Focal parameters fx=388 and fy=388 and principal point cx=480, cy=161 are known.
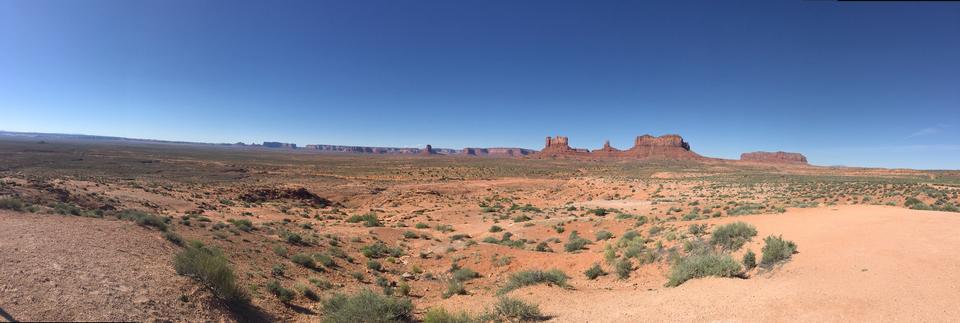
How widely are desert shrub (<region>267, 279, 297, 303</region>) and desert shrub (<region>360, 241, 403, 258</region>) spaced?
5770mm

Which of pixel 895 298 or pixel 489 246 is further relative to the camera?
pixel 489 246

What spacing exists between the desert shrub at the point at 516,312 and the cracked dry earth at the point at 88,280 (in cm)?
520

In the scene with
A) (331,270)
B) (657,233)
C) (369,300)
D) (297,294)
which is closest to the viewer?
(369,300)

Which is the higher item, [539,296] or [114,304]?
[114,304]

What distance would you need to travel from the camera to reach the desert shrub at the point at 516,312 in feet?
25.6

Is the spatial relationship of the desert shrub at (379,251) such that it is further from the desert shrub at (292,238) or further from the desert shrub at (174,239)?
the desert shrub at (174,239)

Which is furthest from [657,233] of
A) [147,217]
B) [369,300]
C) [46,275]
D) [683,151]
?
[683,151]

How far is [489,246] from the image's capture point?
1750 cm

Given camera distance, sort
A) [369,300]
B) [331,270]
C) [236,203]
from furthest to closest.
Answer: [236,203] → [331,270] → [369,300]

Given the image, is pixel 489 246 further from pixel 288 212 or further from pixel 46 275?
pixel 288 212

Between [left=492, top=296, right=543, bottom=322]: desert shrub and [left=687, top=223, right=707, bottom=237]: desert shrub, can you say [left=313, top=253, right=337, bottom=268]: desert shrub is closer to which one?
[left=492, top=296, right=543, bottom=322]: desert shrub

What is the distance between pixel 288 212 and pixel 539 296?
2406cm

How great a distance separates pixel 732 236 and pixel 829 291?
538 cm

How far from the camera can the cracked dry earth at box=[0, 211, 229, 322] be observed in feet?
18.9
